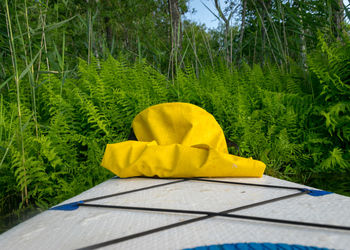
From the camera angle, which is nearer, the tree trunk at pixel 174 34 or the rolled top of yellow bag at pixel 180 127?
the rolled top of yellow bag at pixel 180 127

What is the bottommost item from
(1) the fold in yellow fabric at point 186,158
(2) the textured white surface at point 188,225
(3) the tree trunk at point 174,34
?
(2) the textured white surface at point 188,225

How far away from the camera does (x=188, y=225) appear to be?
3.15 ft

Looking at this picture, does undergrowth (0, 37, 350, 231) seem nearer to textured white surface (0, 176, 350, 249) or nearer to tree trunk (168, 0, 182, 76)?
tree trunk (168, 0, 182, 76)

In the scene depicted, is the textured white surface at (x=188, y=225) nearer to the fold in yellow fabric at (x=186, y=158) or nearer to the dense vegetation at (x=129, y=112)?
the fold in yellow fabric at (x=186, y=158)

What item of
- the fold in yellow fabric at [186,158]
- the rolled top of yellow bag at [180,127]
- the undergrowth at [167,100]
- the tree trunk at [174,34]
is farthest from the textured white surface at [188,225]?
the tree trunk at [174,34]

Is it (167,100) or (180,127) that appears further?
(167,100)

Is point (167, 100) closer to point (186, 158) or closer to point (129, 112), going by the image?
point (129, 112)

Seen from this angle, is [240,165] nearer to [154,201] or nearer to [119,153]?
[154,201]

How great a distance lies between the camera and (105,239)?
882 mm

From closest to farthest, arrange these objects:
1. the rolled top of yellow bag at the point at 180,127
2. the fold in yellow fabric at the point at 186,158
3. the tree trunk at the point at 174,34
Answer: the fold in yellow fabric at the point at 186,158
the rolled top of yellow bag at the point at 180,127
the tree trunk at the point at 174,34

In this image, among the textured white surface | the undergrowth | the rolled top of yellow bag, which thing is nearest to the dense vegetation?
the undergrowth

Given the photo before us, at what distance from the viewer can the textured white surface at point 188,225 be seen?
84 cm

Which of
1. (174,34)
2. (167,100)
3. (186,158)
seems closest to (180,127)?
(186,158)

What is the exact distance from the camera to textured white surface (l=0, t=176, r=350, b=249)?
0.84m
